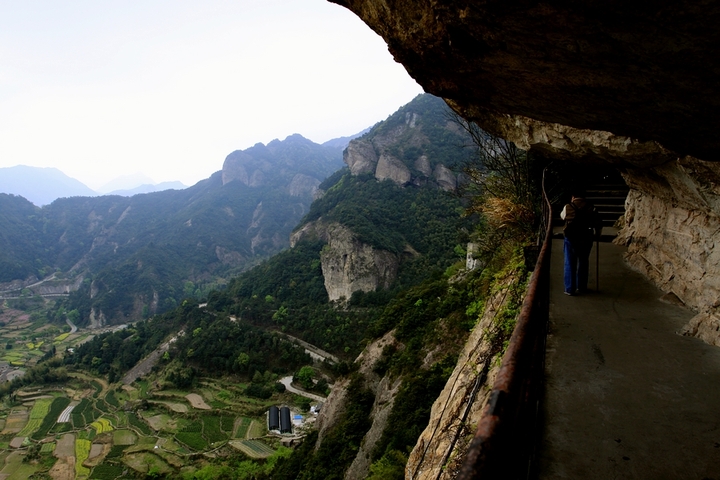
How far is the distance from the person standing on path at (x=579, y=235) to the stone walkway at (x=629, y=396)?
2.10ft

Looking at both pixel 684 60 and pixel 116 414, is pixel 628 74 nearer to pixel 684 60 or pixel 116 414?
pixel 684 60

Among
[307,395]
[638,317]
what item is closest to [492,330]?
[638,317]

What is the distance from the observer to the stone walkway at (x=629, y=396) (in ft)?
7.36

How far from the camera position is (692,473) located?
7.01 feet

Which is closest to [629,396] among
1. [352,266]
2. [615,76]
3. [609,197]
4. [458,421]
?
[458,421]

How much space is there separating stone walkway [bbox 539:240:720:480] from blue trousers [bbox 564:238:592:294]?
564 mm

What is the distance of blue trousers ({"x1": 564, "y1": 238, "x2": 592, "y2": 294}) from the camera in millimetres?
5004

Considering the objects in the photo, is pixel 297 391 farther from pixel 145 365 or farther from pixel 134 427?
pixel 145 365

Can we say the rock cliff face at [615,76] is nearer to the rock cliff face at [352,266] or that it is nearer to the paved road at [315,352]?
the paved road at [315,352]

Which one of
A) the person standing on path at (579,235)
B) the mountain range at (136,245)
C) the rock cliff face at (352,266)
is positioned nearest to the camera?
the person standing on path at (579,235)

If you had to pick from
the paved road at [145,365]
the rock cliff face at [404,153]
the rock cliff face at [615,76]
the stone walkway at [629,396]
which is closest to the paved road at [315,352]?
the paved road at [145,365]

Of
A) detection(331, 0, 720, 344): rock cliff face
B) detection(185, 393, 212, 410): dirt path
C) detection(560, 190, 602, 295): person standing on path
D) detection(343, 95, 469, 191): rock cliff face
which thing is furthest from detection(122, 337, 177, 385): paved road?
detection(331, 0, 720, 344): rock cliff face

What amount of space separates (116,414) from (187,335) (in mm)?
16237

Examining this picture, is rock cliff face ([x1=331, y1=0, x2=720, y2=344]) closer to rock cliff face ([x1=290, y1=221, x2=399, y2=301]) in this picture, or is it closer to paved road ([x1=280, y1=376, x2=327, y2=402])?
paved road ([x1=280, y1=376, x2=327, y2=402])
